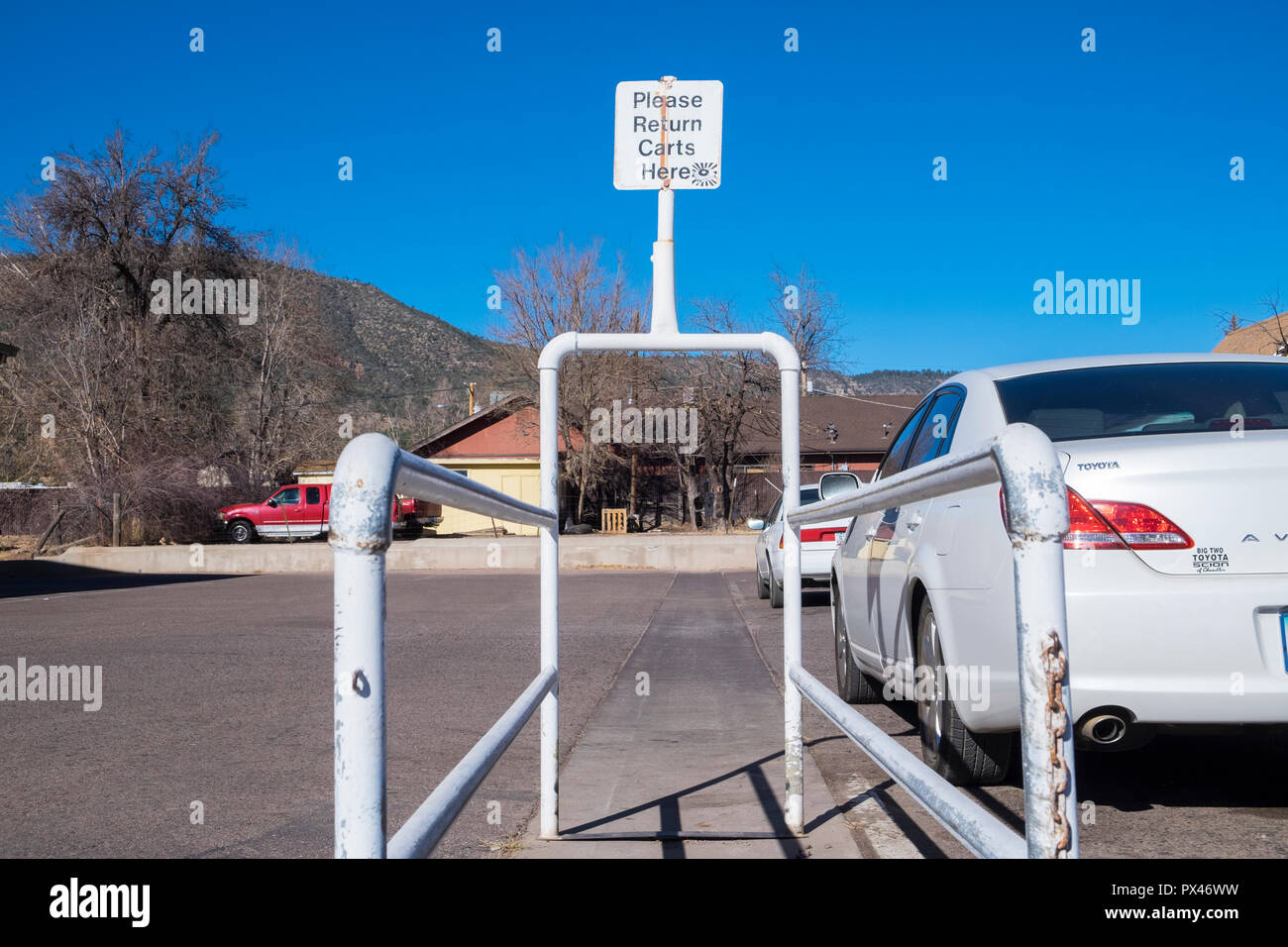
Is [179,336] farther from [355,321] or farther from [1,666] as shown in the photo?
[355,321]

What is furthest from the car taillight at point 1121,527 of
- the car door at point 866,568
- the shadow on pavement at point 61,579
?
the shadow on pavement at point 61,579

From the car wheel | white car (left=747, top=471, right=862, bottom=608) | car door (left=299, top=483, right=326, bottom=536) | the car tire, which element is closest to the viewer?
the car tire

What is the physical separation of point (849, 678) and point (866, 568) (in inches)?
40.8

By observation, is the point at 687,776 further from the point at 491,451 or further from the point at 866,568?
the point at 491,451

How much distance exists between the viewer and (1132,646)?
334cm

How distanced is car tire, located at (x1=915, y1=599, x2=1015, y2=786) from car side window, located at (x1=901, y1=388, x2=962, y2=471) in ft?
3.04

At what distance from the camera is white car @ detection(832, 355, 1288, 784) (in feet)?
10.8

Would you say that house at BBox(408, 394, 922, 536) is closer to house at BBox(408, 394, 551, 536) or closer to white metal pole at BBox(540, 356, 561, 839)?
house at BBox(408, 394, 551, 536)

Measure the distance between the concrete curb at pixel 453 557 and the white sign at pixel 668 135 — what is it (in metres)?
18.6

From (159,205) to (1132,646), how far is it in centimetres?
3654

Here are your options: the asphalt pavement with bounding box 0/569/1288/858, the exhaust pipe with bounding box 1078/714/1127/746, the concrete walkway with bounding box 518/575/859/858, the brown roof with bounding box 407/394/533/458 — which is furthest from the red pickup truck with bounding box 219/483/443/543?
the exhaust pipe with bounding box 1078/714/1127/746

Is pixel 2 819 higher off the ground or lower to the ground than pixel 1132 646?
lower
